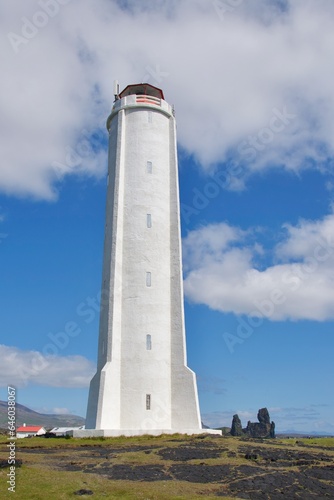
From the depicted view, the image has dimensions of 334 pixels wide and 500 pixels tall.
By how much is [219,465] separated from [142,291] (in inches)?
769

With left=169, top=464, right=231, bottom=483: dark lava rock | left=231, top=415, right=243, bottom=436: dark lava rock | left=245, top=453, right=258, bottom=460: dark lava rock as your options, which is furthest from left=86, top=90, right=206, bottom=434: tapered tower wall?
left=231, top=415, right=243, bottom=436: dark lava rock

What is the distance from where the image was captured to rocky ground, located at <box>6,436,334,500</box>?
16609mm

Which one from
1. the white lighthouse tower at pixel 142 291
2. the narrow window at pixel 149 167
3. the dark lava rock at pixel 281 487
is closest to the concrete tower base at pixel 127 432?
the white lighthouse tower at pixel 142 291

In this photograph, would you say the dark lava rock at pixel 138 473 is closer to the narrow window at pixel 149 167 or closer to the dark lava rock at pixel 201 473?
the dark lava rock at pixel 201 473

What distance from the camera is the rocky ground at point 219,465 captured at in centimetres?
1661

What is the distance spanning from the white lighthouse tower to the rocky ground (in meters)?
7.97

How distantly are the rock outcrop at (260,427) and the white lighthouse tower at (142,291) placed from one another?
145 ft

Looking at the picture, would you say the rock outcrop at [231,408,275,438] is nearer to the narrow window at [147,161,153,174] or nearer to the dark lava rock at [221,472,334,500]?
the narrow window at [147,161,153,174]

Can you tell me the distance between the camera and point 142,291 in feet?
127

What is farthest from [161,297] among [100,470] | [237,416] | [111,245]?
[237,416]

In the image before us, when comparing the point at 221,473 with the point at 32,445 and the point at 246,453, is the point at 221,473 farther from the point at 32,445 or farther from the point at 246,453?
the point at 32,445

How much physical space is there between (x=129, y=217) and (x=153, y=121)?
996 cm

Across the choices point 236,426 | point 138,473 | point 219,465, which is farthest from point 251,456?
point 236,426

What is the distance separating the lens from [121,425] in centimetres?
3531
